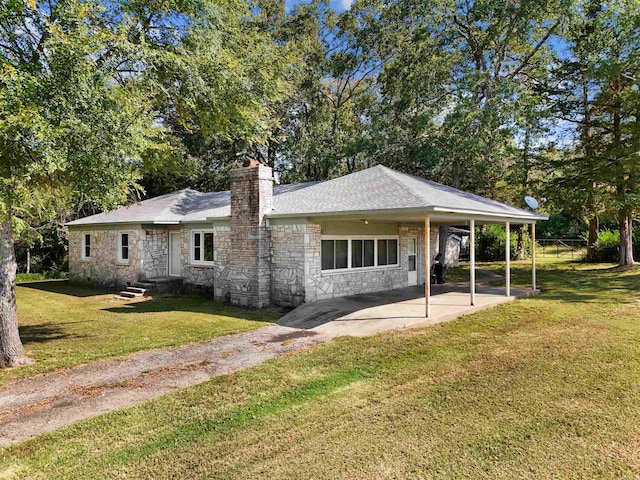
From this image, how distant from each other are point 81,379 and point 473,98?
61.9 feet

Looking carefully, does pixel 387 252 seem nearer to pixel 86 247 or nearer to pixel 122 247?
pixel 122 247

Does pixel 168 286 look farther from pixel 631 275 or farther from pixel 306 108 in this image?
pixel 631 275

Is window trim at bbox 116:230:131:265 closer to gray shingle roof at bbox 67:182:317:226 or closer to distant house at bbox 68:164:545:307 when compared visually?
distant house at bbox 68:164:545:307

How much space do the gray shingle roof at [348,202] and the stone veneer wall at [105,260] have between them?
1.81ft

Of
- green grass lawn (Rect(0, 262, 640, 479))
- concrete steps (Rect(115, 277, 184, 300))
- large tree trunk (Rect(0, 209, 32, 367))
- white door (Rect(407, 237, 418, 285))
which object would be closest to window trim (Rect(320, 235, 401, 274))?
white door (Rect(407, 237, 418, 285))

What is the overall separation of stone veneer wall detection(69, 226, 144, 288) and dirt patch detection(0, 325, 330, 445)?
363 inches

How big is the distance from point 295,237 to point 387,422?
724cm

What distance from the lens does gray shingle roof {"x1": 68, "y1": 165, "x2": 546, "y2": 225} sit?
32.3ft

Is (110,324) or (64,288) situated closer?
(110,324)

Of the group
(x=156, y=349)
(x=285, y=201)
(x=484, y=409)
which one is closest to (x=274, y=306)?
(x=285, y=201)

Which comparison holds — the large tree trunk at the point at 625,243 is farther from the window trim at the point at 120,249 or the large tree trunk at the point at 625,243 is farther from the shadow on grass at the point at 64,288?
the shadow on grass at the point at 64,288

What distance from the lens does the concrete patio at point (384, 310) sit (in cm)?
902

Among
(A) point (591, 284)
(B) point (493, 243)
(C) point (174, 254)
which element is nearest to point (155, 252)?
(C) point (174, 254)

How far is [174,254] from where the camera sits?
642 inches
